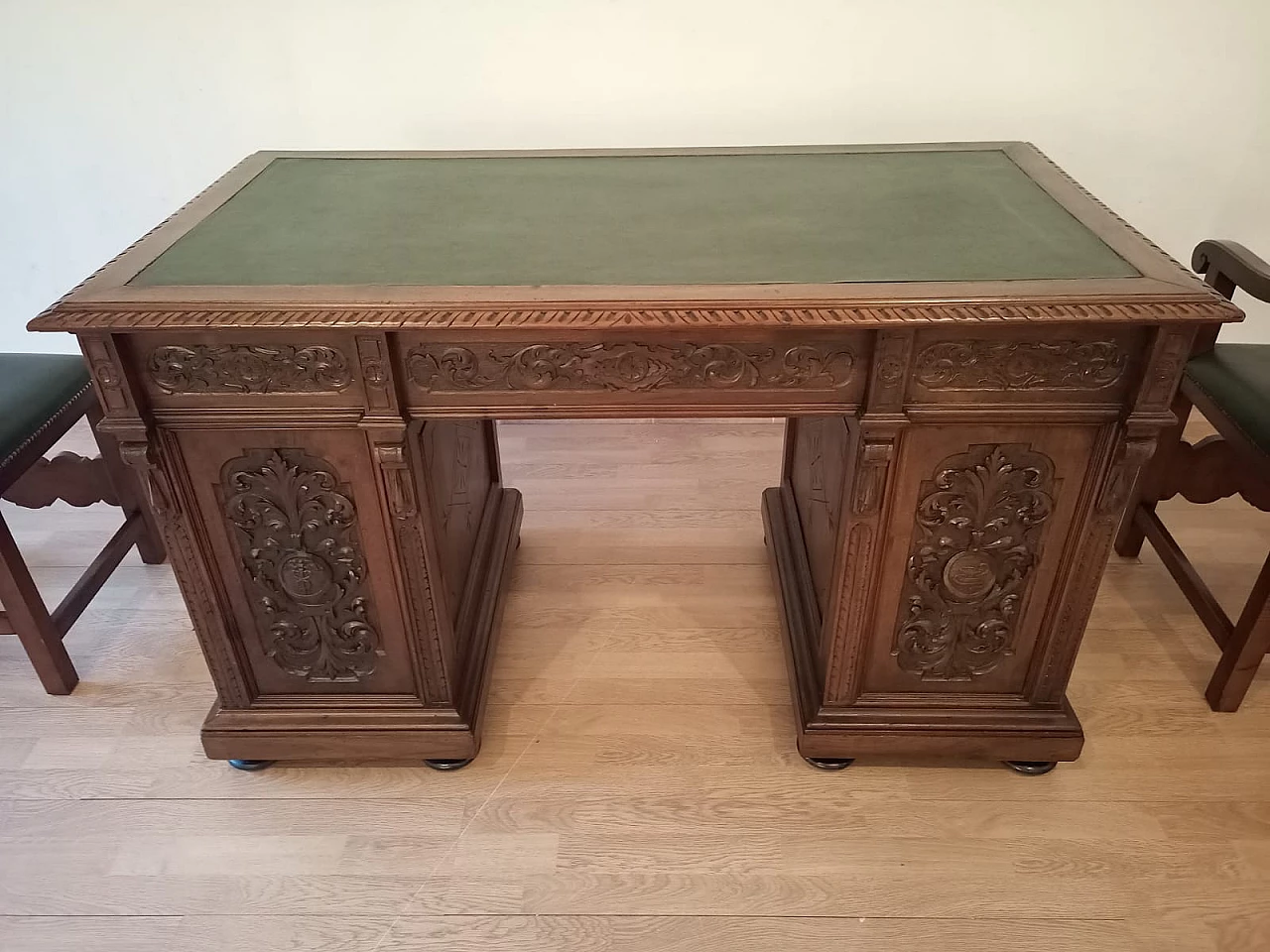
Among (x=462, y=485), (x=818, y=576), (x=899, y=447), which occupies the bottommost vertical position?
(x=818, y=576)

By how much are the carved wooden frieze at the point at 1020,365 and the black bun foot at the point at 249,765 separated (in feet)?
3.97

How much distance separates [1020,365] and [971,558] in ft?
1.04

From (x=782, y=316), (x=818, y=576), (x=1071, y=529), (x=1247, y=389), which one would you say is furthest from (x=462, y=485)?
(x=1247, y=389)

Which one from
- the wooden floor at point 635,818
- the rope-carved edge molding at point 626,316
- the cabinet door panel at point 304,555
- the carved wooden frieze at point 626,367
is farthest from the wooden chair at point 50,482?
the carved wooden frieze at point 626,367

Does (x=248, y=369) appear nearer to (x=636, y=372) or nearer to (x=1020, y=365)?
(x=636, y=372)

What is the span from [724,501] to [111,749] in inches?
52.6

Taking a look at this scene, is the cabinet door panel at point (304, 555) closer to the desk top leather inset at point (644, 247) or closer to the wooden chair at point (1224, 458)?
the desk top leather inset at point (644, 247)

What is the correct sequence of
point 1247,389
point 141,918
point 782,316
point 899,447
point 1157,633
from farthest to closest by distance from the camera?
point 1157,633
point 1247,389
point 141,918
point 899,447
point 782,316

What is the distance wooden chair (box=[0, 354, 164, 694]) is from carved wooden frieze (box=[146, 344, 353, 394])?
1.31 ft

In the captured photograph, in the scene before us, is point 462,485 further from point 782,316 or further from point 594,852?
point 782,316

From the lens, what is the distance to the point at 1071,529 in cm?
129

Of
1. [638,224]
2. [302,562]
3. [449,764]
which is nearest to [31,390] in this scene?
[302,562]

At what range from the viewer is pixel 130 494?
1880 mm

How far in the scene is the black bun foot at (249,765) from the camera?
1522 mm
